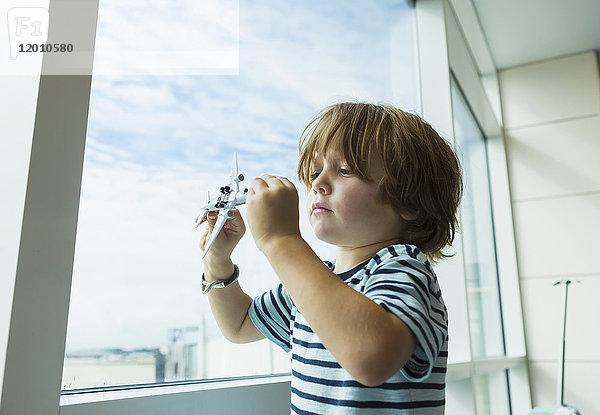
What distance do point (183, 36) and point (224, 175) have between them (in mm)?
219

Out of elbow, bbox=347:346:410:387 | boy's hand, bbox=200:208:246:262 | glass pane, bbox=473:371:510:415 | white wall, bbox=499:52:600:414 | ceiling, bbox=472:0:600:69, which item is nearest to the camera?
elbow, bbox=347:346:410:387

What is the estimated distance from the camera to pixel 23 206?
0.44 m

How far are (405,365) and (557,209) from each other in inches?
91.8

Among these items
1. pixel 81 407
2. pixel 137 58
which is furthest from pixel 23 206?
pixel 137 58

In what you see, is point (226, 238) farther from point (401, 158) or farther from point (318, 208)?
point (401, 158)

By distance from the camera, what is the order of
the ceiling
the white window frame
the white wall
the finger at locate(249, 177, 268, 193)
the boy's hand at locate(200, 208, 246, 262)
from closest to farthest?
the finger at locate(249, 177, 268, 193) < the boy's hand at locate(200, 208, 246, 262) < the white window frame < the ceiling < the white wall

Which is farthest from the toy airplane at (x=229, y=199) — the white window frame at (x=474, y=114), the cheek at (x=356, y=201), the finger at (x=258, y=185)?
the white window frame at (x=474, y=114)

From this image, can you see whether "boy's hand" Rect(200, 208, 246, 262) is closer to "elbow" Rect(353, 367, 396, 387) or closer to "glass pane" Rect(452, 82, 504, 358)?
"elbow" Rect(353, 367, 396, 387)

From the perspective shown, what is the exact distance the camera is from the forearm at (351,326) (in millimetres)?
450

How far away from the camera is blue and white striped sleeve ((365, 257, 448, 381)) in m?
0.48

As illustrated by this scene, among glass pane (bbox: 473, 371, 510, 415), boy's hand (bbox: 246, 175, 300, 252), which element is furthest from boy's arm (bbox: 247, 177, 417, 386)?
glass pane (bbox: 473, 371, 510, 415)

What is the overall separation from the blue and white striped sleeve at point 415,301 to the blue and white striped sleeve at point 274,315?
0.62ft

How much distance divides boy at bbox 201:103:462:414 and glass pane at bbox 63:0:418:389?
9cm

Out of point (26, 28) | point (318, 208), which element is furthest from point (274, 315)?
point (26, 28)
